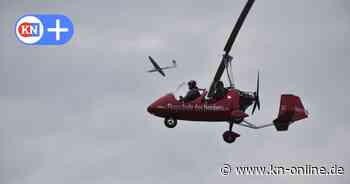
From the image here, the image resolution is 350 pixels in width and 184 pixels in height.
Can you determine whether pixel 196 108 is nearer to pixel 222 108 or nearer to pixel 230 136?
pixel 222 108

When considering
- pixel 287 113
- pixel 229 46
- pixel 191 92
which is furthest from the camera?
pixel 229 46

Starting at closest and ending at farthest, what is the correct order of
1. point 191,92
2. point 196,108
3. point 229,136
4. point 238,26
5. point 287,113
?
point 196,108 < point 287,113 < point 191,92 < point 238,26 < point 229,136

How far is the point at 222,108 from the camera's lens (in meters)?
35.9

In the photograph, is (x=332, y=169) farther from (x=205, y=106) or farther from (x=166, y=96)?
(x=166, y=96)

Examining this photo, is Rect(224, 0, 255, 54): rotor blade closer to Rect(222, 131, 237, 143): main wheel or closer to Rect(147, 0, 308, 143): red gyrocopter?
Rect(147, 0, 308, 143): red gyrocopter

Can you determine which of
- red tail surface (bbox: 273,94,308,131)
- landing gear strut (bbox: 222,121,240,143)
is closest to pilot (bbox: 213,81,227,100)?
landing gear strut (bbox: 222,121,240,143)

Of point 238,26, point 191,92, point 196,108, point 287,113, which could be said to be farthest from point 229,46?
point 287,113

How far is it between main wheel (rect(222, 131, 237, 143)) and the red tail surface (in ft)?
9.29

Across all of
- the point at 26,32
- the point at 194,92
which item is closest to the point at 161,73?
the point at 194,92

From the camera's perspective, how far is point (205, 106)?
35750 millimetres

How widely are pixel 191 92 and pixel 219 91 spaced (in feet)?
5.64

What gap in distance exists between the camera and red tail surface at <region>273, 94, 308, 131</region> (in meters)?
36.1

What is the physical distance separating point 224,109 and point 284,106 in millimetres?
3721

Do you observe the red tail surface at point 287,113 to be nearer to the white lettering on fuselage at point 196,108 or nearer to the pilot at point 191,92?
the white lettering on fuselage at point 196,108
